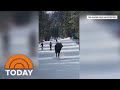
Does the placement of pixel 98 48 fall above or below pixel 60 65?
above

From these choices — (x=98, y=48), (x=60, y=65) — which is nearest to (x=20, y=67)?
(x=60, y=65)

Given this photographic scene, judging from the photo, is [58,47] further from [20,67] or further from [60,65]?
[20,67]

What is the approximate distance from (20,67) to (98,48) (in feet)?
4.79

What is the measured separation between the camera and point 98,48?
2910 millimetres

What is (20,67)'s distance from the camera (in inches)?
115

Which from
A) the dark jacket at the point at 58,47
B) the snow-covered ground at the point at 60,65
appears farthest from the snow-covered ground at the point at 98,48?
the dark jacket at the point at 58,47

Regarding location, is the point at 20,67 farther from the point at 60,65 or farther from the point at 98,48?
the point at 98,48

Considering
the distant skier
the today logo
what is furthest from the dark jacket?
the today logo

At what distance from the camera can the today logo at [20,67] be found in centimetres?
292

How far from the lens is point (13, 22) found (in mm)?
2889

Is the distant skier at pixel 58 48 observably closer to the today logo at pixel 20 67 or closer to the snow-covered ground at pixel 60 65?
the snow-covered ground at pixel 60 65
